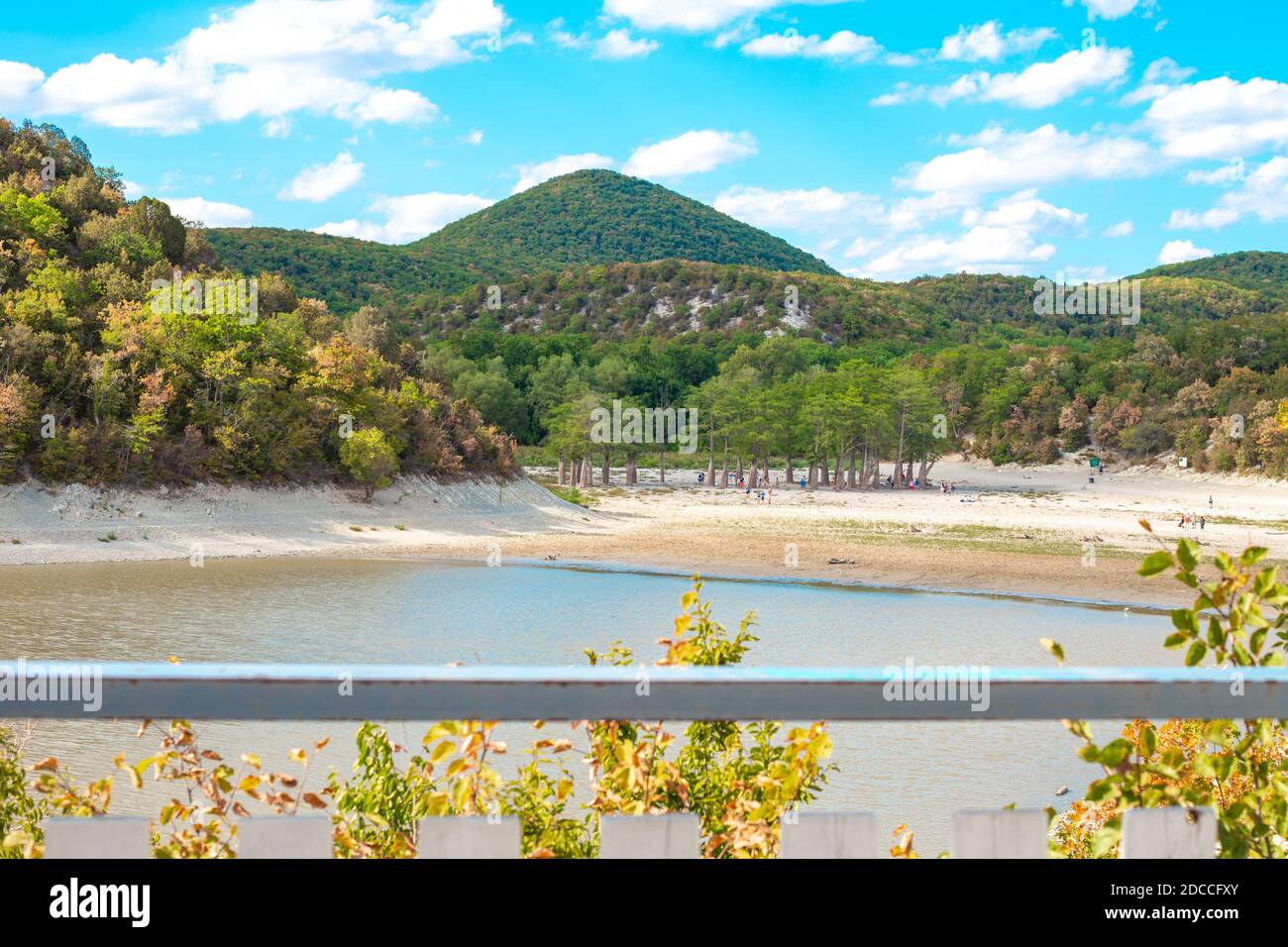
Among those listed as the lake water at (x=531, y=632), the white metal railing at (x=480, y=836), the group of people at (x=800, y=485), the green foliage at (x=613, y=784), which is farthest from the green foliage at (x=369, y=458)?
the white metal railing at (x=480, y=836)

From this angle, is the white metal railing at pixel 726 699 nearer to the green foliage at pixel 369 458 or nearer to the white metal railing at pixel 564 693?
the white metal railing at pixel 564 693

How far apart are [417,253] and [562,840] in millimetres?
158174

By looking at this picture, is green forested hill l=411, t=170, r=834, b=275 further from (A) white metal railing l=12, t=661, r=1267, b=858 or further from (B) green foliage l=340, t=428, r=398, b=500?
(A) white metal railing l=12, t=661, r=1267, b=858

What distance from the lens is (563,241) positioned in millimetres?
185125

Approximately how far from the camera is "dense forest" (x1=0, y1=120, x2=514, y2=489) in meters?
40.8

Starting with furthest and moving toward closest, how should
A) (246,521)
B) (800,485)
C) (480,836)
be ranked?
(800,485) → (246,521) → (480,836)

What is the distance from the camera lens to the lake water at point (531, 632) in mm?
13516

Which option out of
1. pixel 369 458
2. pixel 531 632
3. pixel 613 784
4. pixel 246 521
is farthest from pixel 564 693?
pixel 369 458

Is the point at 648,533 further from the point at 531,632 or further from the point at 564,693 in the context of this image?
the point at 564,693

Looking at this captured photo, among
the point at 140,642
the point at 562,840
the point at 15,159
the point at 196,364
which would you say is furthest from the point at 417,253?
the point at 562,840

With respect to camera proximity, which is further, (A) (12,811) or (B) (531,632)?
(B) (531,632)

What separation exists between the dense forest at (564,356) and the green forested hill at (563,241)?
488 mm

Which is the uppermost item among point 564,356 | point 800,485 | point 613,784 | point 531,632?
point 564,356

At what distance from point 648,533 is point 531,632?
2109cm
